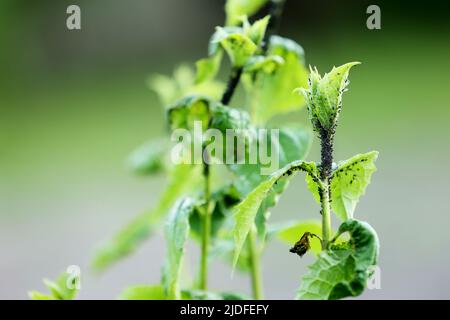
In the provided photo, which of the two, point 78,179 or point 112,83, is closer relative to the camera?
point 78,179

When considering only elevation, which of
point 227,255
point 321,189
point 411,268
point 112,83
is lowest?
point 411,268

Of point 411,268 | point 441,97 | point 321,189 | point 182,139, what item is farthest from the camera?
point 441,97

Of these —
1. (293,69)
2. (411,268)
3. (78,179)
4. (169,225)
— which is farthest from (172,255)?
(78,179)

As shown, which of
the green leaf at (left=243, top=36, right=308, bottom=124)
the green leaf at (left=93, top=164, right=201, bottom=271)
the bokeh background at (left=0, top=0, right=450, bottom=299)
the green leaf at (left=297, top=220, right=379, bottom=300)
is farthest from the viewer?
the bokeh background at (left=0, top=0, right=450, bottom=299)

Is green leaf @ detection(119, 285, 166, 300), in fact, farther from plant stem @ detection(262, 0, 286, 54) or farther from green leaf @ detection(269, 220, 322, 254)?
plant stem @ detection(262, 0, 286, 54)

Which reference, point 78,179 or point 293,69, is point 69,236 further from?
point 293,69

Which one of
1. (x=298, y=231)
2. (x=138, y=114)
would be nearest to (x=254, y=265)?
(x=298, y=231)

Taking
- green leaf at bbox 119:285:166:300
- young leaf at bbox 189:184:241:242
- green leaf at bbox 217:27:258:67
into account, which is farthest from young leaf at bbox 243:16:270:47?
green leaf at bbox 119:285:166:300
